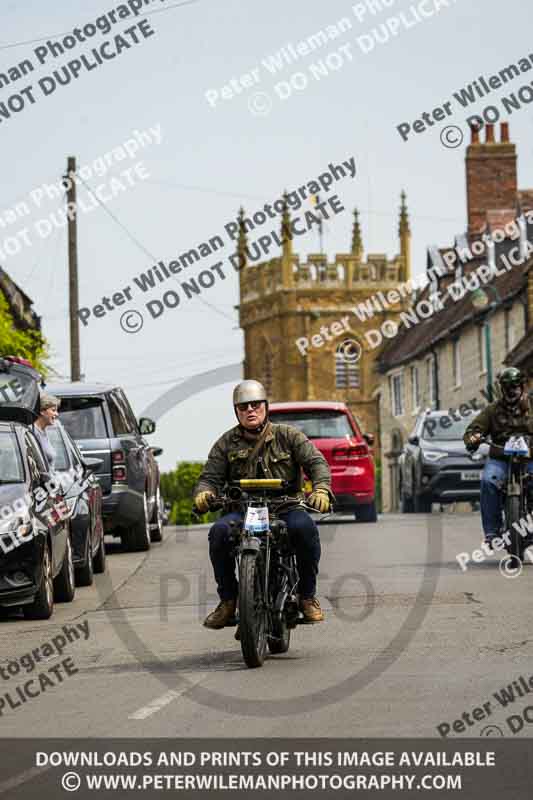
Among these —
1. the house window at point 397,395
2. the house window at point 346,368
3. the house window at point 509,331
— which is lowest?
the house window at point 397,395

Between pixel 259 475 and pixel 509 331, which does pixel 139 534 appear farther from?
pixel 509 331

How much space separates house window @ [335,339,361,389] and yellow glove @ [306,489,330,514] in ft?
321

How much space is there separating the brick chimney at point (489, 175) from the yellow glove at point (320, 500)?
55.7 m

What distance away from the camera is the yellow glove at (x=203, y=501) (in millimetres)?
10768

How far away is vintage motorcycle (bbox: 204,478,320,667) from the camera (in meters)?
10.3

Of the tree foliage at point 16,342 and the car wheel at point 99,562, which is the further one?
the tree foliage at point 16,342

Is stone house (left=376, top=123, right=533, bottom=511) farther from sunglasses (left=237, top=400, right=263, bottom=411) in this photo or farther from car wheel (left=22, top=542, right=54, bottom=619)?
sunglasses (left=237, top=400, right=263, bottom=411)

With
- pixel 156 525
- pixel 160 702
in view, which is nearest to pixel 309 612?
pixel 160 702

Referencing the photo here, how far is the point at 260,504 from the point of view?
35.1 feet

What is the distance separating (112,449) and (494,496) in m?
5.60

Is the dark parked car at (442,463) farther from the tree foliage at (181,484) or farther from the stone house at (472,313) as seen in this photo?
the tree foliage at (181,484)

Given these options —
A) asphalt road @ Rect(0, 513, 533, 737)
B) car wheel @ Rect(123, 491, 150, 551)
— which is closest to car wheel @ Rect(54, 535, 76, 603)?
asphalt road @ Rect(0, 513, 533, 737)

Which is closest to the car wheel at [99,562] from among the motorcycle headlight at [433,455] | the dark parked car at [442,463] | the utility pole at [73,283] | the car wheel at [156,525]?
the car wheel at [156,525]
